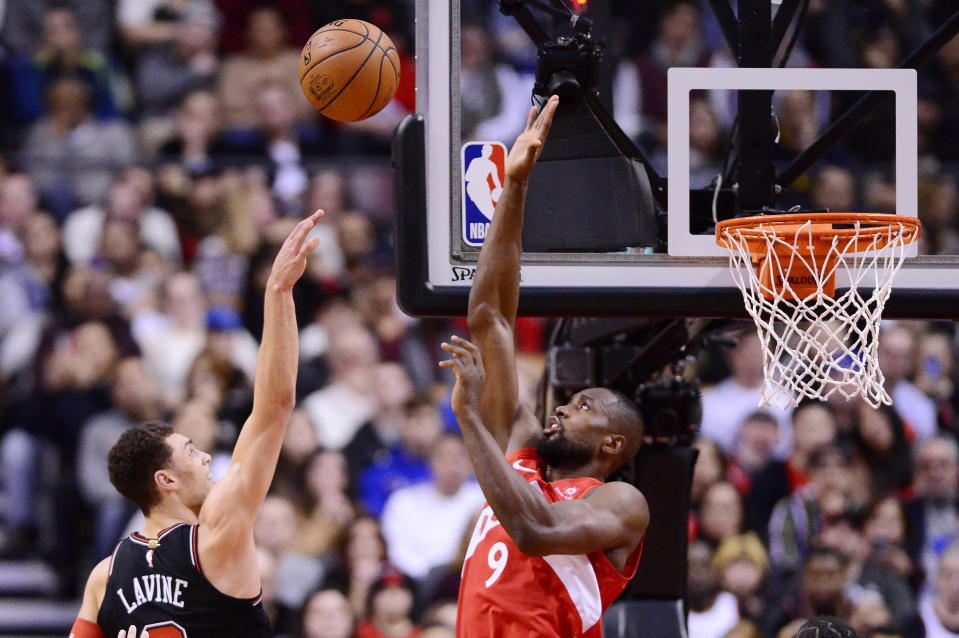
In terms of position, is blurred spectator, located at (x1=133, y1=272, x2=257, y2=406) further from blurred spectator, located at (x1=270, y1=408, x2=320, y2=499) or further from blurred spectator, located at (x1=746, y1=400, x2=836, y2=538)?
blurred spectator, located at (x1=746, y1=400, x2=836, y2=538)

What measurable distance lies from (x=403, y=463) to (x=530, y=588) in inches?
156

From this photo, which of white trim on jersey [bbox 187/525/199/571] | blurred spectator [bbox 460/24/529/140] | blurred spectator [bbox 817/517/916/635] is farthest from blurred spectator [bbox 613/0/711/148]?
white trim on jersey [bbox 187/525/199/571]

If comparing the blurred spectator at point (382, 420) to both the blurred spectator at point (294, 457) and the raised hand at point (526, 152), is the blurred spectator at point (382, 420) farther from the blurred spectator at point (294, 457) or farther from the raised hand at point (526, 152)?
the raised hand at point (526, 152)

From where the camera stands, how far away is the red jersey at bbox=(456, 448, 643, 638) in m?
3.97

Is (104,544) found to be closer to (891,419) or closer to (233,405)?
(233,405)

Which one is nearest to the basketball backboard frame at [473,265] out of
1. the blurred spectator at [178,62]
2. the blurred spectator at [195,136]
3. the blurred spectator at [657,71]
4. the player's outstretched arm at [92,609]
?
the player's outstretched arm at [92,609]

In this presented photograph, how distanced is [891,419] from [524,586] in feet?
14.4

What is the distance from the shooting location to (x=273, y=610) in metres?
7.29

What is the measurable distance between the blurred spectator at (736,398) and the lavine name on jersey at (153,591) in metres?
4.55

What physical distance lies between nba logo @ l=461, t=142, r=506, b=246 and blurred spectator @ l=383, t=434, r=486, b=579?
3.47m

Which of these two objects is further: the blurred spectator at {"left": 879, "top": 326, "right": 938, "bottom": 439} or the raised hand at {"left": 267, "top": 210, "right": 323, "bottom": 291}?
the blurred spectator at {"left": 879, "top": 326, "right": 938, "bottom": 439}

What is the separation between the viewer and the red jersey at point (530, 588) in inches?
156

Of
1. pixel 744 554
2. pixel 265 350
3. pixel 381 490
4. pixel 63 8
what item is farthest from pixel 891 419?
pixel 63 8

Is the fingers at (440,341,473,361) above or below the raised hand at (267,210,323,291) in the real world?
below
